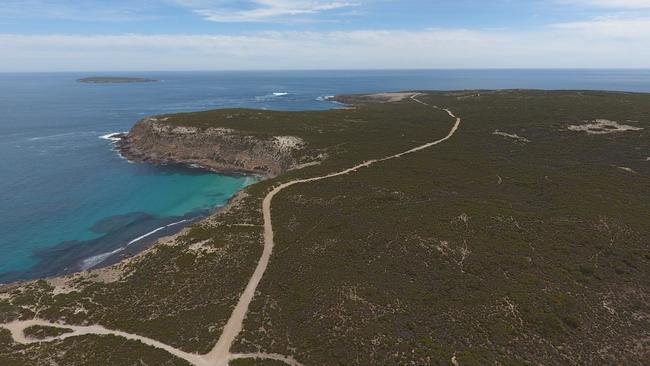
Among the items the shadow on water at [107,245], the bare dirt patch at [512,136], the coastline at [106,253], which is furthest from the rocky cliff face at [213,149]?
the bare dirt patch at [512,136]

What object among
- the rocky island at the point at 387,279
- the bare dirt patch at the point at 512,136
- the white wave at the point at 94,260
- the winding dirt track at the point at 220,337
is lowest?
the white wave at the point at 94,260

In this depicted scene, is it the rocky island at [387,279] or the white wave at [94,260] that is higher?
the rocky island at [387,279]

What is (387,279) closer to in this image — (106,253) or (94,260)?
(94,260)

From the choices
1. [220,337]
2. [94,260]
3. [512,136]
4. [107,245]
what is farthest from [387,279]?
[512,136]

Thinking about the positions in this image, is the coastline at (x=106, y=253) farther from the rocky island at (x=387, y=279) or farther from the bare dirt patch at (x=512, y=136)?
the bare dirt patch at (x=512, y=136)

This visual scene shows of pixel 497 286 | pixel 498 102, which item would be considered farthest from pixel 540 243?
pixel 498 102
